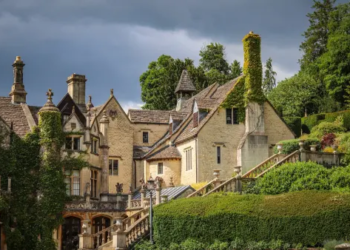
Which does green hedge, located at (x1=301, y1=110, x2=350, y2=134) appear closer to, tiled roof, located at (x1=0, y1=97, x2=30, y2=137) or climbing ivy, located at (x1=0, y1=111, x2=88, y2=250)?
climbing ivy, located at (x1=0, y1=111, x2=88, y2=250)

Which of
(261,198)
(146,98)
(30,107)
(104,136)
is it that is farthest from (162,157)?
(146,98)

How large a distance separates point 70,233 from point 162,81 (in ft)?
118

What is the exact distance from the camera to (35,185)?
4628 cm

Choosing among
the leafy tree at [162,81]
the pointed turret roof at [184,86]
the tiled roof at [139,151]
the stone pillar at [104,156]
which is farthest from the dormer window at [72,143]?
the leafy tree at [162,81]

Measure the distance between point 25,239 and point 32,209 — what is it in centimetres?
204

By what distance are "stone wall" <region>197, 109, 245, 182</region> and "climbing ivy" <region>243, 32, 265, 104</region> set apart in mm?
2393

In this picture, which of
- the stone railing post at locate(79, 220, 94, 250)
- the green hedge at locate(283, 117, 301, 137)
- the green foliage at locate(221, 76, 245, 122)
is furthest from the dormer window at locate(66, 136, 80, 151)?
the green hedge at locate(283, 117, 301, 137)

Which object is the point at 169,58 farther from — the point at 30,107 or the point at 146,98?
the point at 30,107

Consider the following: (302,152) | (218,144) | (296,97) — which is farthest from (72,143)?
(296,97)

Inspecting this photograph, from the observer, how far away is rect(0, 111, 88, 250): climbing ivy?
4478 centimetres

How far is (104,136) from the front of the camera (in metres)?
55.8

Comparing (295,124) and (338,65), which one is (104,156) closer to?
(295,124)

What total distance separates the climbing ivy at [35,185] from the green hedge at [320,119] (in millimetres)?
29336

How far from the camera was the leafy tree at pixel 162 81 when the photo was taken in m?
81.5
